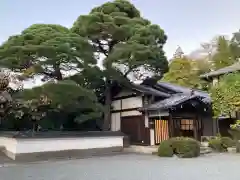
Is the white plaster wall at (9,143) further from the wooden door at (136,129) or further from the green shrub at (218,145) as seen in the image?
the green shrub at (218,145)

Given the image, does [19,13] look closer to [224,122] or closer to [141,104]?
[141,104]

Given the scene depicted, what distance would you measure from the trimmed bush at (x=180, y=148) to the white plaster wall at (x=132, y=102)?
15.1 feet

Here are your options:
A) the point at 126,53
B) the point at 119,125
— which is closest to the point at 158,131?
the point at 119,125

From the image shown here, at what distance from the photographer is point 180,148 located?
459 inches

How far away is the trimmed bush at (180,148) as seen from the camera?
11484 mm

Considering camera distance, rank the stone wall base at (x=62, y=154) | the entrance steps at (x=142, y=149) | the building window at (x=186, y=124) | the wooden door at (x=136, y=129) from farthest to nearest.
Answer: the building window at (x=186, y=124) < the wooden door at (x=136, y=129) < the entrance steps at (x=142, y=149) < the stone wall base at (x=62, y=154)

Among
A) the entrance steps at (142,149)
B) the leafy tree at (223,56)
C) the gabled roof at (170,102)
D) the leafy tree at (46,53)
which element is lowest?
the entrance steps at (142,149)

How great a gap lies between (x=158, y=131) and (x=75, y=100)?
569cm

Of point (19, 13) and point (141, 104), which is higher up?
point (19, 13)

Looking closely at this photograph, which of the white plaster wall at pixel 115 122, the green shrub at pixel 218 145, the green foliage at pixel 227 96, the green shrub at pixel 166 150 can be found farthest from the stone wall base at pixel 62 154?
the green foliage at pixel 227 96

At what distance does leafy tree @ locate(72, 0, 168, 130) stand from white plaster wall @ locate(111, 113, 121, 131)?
1.27m

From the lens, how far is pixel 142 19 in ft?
56.1

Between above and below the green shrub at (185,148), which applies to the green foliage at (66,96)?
above

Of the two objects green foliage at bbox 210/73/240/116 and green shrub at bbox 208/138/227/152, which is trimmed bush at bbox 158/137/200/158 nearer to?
green shrub at bbox 208/138/227/152
